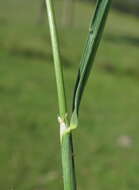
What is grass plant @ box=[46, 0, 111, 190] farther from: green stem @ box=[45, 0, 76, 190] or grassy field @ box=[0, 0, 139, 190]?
grassy field @ box=[0, 0, 139, 190]

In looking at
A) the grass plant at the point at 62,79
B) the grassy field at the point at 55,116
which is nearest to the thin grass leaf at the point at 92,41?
the grass plant at the point at 62,79

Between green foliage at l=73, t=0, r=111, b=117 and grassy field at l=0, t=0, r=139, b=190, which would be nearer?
green foliage at l=73, t=0, r=111, b=117

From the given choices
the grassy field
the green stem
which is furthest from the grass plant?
the grassy field

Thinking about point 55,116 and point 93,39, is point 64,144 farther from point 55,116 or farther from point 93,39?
point 55,116

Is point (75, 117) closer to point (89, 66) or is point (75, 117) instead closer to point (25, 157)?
point (89, 66)

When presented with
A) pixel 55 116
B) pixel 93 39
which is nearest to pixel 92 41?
pixel 93 39

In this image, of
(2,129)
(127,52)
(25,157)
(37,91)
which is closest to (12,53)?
(37,91)

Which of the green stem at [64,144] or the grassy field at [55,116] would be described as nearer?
the green stem at [64,144]

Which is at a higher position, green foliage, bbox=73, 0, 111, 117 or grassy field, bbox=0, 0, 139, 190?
green foliage, bbox=73, 0, 111, 117

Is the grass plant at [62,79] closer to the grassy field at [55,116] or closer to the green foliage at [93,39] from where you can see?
the green foliage at [93,39]
